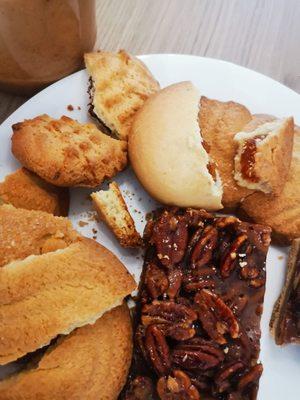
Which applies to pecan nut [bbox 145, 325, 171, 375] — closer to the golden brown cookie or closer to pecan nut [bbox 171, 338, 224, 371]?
pecan nut [bbox 171, 338, 224, 371]

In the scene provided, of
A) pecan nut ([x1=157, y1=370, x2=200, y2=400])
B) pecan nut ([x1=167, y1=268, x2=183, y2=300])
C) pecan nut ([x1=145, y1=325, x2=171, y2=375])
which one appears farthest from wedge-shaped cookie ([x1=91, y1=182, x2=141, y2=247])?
pecan nut ([x1=157, y1=370, x2=200, y2=400])

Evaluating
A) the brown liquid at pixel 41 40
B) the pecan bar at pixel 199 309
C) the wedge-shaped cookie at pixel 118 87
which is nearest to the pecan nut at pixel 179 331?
the pecan bar at pixel 199 309

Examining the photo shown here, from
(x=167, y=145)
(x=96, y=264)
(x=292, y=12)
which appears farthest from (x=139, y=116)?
(x=292, y=12)

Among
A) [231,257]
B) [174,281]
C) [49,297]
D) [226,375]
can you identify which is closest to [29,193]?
[49,297]

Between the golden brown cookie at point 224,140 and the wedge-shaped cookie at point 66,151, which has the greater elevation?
the golden brown cookie at point 224,140

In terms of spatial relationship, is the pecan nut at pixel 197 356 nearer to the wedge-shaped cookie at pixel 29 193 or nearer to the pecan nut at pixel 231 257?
the pecan nut at pixel 231 257

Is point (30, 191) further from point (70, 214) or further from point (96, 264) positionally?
point (96, 264)

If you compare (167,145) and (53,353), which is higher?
(167,145)
